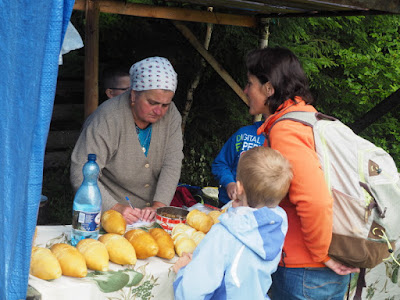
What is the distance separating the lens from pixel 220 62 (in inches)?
284

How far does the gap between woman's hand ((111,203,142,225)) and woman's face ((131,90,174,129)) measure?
0.56m

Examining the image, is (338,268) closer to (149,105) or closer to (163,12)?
(149,105)

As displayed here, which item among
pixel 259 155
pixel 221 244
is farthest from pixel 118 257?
pixel 259 155

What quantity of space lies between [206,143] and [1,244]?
5969 millimetres

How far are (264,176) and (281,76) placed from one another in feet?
2.21

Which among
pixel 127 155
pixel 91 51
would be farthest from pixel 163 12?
pixel 127 155

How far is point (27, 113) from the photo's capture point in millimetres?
1484

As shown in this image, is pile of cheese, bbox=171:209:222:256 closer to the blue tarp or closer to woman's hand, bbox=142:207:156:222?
woman's hand, bbox=142:207:156:222

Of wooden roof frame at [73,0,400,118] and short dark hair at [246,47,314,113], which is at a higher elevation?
wooden roof frame at [73,0,400,118]

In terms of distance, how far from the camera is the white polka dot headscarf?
277cm

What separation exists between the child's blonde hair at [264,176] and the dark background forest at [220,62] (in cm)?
470

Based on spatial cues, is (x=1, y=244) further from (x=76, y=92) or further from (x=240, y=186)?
(x=76, y=92)

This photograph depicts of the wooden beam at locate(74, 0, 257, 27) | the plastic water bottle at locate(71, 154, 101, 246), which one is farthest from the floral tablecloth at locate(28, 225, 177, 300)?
the wooden beam at locate(74, 0, 257, 27)

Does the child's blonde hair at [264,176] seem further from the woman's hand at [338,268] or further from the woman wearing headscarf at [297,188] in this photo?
the woman's hand at [338,268]
